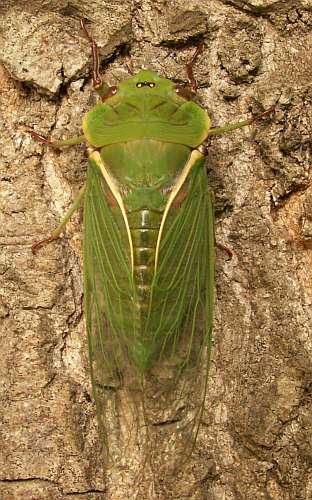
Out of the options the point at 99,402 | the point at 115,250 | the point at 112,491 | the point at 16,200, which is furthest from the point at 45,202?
the point at 112,491

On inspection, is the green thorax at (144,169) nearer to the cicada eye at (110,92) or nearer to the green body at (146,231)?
the green body at (146,231)

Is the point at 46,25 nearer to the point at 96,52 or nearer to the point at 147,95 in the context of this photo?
the point at 96,52

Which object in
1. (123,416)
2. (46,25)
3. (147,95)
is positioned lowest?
(123,416)

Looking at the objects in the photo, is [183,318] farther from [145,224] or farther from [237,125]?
[237,125]

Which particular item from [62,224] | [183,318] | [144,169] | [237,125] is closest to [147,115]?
[144,169]

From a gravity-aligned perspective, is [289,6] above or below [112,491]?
above

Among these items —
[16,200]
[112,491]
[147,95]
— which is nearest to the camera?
[112,491]

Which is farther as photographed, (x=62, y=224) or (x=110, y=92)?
(x=110, y=92)
